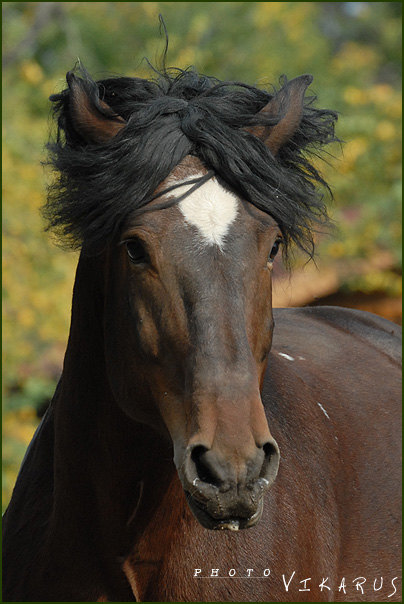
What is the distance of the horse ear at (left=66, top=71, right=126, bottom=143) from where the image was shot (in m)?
2.66

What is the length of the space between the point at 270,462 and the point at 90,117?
1326 mm

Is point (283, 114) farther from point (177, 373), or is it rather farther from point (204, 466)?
point (204, 466)

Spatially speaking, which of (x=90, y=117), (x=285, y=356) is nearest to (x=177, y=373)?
(x=90, y=117)

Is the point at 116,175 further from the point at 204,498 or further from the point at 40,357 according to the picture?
the point at 40,357

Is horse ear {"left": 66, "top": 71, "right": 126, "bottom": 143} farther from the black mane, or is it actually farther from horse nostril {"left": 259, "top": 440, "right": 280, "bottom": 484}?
horse nostril {"left": 259, "top": 440, "right": 280, "bottom": 484}

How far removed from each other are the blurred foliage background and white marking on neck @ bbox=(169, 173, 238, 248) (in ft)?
2.77

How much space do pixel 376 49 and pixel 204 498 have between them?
2676 cm

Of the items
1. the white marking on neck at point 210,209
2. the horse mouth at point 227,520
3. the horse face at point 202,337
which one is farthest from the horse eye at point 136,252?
the horse mouth at point 227,520

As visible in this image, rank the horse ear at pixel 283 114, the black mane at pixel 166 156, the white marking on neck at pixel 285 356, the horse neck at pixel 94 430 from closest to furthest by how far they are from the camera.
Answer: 1. the black mane at pixel 166 156
2. the horse neck at pixel 94 430
3. the horse ear at pixel 283 114
4. the white marking on neck at pixel 285 356

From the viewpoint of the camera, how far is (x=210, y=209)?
2383 mm

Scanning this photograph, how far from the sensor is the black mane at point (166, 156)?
247cm

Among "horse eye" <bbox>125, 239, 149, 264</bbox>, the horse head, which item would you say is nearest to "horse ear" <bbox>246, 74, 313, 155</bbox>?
the horse head

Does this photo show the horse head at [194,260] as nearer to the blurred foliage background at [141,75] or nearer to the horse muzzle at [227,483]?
the horse muzzle at [227,483]

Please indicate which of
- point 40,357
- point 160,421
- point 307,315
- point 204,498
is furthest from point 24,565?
point 40,357
